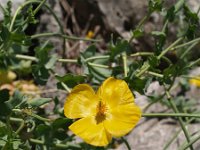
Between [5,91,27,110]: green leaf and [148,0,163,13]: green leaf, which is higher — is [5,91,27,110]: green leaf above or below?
below

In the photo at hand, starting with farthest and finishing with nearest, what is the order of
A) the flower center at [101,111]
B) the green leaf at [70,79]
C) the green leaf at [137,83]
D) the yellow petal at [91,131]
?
the green leaf at [70,79]
the green leaf at [137,83]
the flower center at [101,111]
the yellow petal at [91,131]

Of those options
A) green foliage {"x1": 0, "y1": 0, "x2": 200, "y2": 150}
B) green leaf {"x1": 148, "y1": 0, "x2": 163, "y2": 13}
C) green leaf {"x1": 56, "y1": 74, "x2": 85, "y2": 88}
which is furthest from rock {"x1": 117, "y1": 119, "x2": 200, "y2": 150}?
green leaf {"x1": 148, "y1": 0, "x2": 163, "y2": 13}

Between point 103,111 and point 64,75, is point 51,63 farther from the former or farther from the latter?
point 103,111

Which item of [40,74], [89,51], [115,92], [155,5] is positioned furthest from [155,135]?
[115,92]

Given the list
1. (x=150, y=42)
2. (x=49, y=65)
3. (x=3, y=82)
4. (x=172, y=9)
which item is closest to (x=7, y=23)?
(x=49, y=65)

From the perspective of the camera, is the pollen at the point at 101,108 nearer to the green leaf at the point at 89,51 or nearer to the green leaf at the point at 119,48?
the green leaf at the point at 119,48

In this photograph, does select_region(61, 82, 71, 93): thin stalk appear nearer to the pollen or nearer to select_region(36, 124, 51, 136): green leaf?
select_region(36, 124, 51, 136): green leaf

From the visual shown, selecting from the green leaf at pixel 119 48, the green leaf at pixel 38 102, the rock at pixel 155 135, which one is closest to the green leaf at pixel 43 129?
the green leaf at pixel 38 102

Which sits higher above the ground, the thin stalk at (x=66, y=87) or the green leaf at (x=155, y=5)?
the green leaf at (x=155, y=5)
